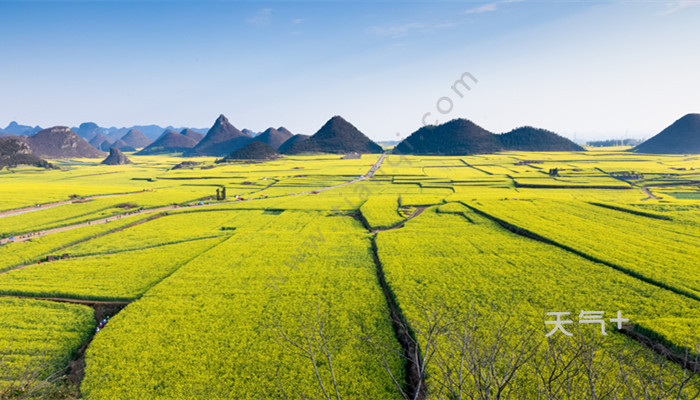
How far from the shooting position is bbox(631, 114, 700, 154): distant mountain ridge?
488 feet

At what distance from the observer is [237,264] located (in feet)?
81.4

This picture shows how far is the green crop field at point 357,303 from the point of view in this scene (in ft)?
39.5

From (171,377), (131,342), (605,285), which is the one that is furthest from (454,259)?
(131,342)

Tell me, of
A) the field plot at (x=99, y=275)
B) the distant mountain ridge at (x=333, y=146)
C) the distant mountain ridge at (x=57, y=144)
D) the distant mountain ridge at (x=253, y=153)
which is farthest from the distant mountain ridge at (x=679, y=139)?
the distant mountain ridge at (x=57, y=144)

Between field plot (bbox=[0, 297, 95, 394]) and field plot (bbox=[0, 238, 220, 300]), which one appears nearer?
field plot (bbox=[0, 297, 95, 394])

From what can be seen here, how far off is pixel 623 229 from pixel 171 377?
4194 cm

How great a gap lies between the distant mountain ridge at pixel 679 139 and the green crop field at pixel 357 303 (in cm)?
16407

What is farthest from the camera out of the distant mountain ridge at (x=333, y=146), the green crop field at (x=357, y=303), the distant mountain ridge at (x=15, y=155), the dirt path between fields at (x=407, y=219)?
the distant mountain ridge at (x=333, y=146)

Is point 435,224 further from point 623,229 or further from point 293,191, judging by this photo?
point 293,191

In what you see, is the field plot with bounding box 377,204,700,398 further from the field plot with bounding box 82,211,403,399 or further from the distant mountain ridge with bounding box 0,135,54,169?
the distant mountain ridge with bounding box 0,135,54,169

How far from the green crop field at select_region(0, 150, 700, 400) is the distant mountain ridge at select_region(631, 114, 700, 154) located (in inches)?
6460

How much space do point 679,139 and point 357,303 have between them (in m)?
225

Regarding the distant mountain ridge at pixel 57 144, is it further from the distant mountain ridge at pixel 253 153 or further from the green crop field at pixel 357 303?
the green crop field at pixel 357 303

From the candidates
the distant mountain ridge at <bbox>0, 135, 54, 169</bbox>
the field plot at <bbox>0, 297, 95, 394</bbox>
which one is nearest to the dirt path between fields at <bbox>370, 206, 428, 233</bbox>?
the field plot at <bbox>0, 297, 95, 394</bbox>
